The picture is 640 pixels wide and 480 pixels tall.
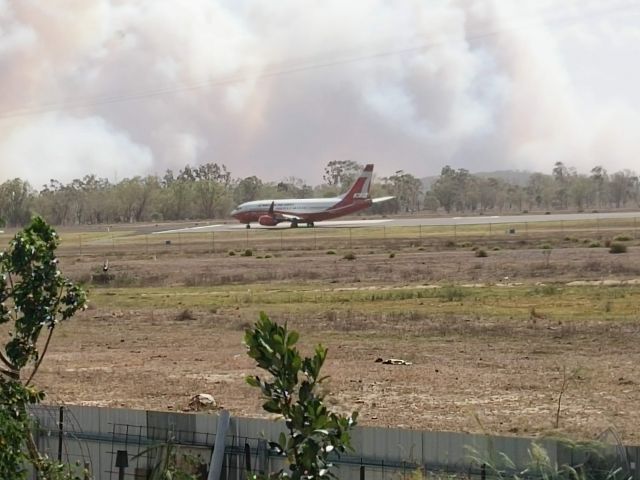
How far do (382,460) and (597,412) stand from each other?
9179mm

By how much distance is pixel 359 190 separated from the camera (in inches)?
4722

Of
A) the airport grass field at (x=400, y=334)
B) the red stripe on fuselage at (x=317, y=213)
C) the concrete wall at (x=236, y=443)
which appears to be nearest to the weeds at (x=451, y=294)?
the airport grass field at (x=400, y=334)

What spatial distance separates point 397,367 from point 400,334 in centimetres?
570

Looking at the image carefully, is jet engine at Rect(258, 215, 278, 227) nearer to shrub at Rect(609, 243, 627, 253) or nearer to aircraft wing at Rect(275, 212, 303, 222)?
aircraft wing at Rect(275, 212, 303, 222)

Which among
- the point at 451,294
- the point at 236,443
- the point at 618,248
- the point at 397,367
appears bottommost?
the point at 397,367

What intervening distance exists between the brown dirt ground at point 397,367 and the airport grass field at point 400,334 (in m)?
0.06

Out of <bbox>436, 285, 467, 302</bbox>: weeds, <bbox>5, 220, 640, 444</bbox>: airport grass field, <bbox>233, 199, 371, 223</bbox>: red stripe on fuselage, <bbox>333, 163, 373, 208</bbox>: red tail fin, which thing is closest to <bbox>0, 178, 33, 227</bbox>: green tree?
<bbox>233, 199, 371, 223</bbox>: red stripe on fuselage

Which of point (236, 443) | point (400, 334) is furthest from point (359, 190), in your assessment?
point (236, 443)

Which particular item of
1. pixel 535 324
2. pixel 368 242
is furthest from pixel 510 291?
pixel 368 242

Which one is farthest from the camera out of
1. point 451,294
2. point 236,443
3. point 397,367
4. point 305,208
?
point 305,208

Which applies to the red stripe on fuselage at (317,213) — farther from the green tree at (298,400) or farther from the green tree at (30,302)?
the green tree at (298,400)

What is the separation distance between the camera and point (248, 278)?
51750 millimetres

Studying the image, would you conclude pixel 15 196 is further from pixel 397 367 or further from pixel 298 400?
pixel 298 400

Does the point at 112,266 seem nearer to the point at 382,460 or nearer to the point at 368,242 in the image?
the point at 368,242
